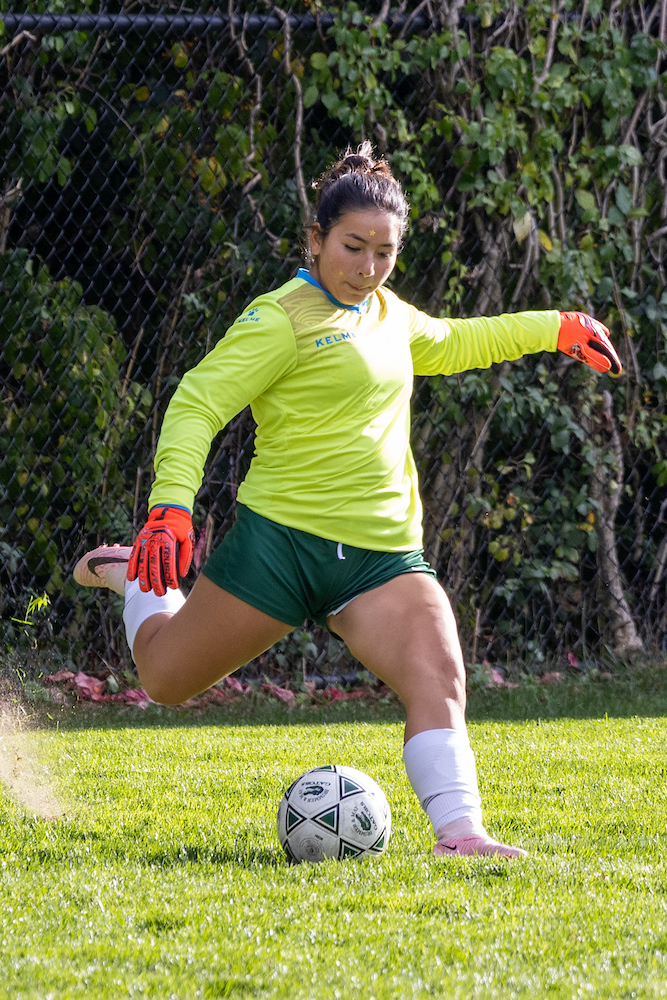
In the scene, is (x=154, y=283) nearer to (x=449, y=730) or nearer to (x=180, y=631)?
(x=180, y=631)

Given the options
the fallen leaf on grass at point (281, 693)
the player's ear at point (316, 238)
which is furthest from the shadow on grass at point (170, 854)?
the fallen leaf on grass at point (281, 693)

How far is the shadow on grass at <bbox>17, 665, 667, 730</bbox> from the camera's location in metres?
4.93

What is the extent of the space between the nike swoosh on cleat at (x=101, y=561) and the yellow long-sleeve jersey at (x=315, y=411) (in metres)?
0.81

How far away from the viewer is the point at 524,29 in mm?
5742

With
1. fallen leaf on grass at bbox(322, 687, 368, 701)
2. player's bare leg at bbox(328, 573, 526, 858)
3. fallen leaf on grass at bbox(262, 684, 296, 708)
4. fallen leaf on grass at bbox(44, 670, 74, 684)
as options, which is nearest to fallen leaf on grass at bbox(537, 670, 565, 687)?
fallen leaf on grass at bbox(322, 687, 368, 701)

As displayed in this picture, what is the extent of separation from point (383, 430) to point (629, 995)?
157 cm

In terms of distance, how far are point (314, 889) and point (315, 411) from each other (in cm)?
118

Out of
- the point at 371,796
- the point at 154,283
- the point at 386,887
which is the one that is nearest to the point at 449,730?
the point at 371,796

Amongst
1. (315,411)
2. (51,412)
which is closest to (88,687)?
(51,412)

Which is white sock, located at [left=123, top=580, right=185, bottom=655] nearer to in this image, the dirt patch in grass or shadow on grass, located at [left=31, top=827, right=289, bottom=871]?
the dirt patch in grass

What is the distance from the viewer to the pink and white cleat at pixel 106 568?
360cm

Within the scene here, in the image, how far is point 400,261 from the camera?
5590 millimetres

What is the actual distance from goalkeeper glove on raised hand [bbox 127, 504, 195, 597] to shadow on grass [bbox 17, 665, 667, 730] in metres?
2.38

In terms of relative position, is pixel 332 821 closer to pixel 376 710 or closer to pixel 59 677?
pixel 376 710
